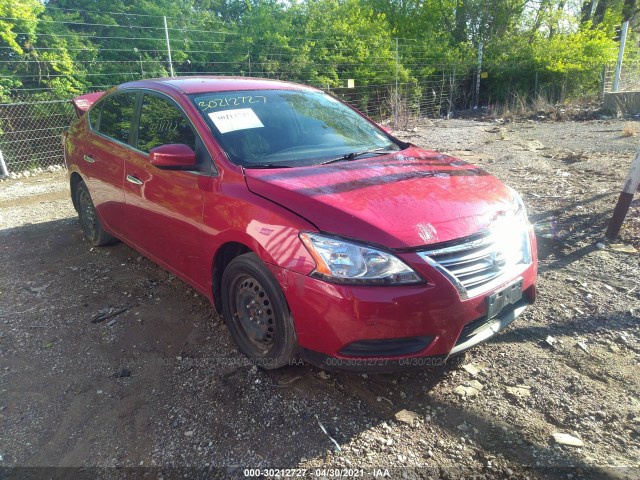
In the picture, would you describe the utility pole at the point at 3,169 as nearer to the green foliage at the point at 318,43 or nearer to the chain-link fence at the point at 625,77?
the green foliage at the point at 318,43

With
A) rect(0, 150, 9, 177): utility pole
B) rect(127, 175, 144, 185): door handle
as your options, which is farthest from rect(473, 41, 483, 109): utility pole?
rect(127, 175, 144, 185): door handle

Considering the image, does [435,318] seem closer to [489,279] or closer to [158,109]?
[489,279]

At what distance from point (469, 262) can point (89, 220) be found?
4191mm

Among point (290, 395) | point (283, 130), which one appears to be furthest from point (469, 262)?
point (283, 130)

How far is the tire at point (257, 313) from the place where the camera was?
254 centimetres

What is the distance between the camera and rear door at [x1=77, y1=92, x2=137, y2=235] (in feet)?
13.0

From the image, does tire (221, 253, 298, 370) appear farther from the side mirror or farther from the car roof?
the car roof

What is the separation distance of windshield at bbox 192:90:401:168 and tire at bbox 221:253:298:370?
71 cm

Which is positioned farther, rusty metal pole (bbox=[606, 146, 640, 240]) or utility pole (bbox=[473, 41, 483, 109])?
A: utility pole (bbox=[473, 41, 483, 109])

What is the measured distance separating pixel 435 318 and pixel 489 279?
429 mm

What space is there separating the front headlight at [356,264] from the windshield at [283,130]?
34.9 inches

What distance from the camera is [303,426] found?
2422mm

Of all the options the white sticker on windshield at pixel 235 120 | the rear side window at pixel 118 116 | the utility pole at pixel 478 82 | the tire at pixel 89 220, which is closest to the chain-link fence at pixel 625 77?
the utility pole at pixel 478 82

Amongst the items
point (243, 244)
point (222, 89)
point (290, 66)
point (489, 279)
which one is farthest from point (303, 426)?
point (290, 66)
